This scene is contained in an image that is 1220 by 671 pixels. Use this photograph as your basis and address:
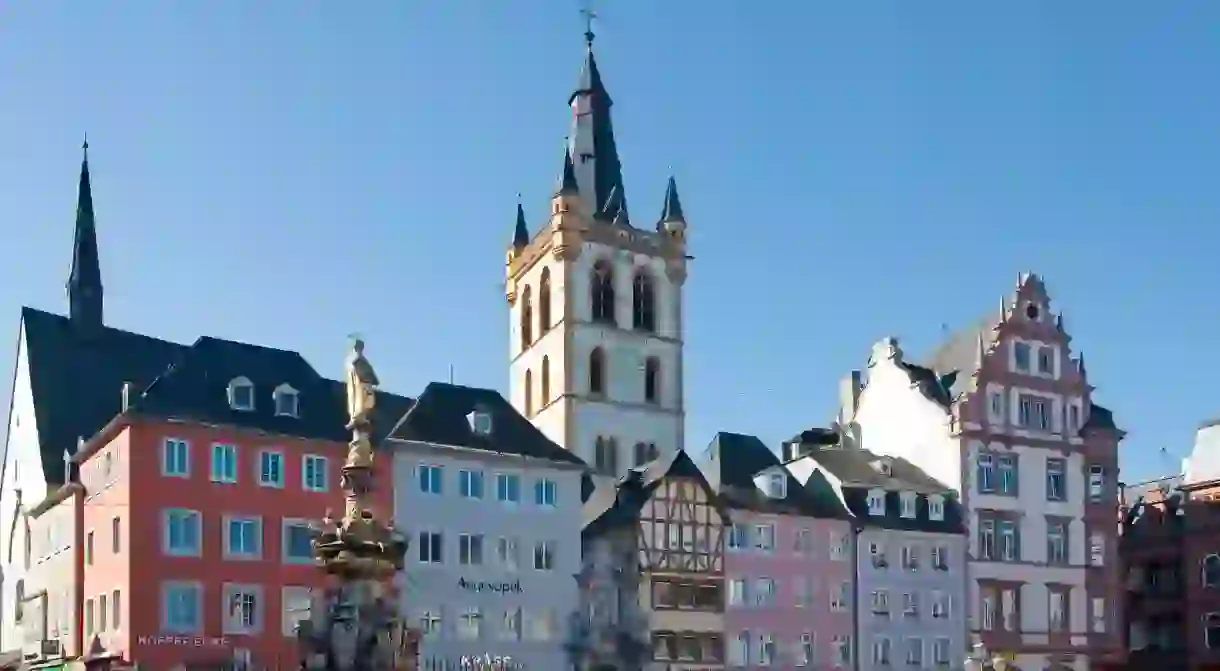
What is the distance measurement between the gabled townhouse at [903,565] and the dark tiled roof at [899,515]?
4 cm

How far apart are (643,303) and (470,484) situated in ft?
99.1

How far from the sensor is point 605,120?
98.9 m

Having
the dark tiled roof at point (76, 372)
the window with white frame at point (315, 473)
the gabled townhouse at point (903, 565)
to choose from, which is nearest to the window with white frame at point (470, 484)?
the window with white frame at point (315, 473)

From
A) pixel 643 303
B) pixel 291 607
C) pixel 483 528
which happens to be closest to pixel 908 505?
pixel 483 528

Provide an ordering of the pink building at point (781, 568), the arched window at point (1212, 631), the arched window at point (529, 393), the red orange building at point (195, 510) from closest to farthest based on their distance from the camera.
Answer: the red orange building at point (195, 510) < the pink building at point (781, 568) < the arched window at point (1212, 631) < the arched window at point (529, 393)

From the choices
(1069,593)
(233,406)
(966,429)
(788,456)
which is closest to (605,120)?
(788,456)

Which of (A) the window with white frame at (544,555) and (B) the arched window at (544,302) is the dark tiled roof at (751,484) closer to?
(A) the window with white frame at (544,555)

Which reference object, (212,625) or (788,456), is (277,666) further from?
(788,456)

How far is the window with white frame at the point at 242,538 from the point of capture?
58.5 metres

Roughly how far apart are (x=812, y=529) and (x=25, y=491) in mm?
33122

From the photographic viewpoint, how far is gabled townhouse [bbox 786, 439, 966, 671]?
74.7 m

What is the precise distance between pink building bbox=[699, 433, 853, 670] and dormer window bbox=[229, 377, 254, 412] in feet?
70.2

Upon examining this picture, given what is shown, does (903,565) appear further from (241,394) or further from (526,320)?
(241,394)

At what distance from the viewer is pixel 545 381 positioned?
91.1 m
